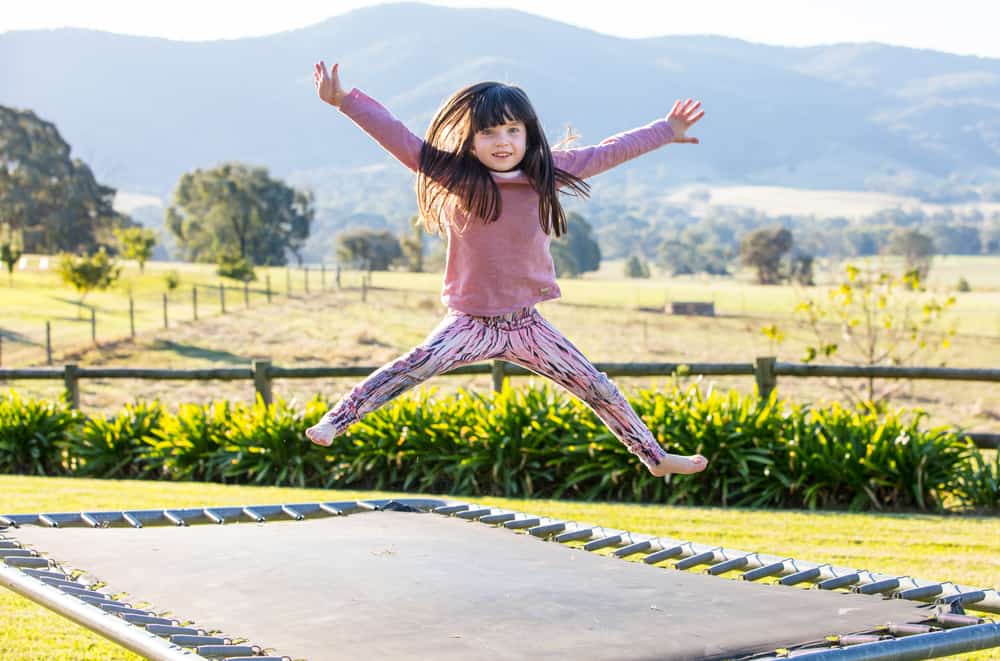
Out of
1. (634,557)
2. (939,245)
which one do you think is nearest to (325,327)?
(634,557)

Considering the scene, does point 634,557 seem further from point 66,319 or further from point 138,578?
point 66,319

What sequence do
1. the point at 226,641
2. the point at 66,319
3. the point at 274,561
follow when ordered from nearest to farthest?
the point at 226,641 < the point at 274,561 < the point at 66,319

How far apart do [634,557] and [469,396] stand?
3986 millimetres

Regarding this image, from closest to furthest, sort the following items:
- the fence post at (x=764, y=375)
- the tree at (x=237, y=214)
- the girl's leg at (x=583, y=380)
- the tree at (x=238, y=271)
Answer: the girl's leg at (x=583, y=380)
the fence post at (x=764, y=375)
the tree at (x=238, y=271)
the tree at (x=237, y=214)

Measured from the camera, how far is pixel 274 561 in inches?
170

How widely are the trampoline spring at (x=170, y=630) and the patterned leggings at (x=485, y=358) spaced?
762mm

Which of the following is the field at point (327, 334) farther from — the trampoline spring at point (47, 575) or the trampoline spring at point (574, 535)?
the trampoline spring at point (47, 575)

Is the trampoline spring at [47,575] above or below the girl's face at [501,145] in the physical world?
below

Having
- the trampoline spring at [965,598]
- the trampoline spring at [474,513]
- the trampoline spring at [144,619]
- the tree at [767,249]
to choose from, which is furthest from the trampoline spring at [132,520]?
the tree at [767,249]

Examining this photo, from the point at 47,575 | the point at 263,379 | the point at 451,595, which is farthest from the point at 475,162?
the point at 263,379

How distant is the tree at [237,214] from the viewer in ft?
262

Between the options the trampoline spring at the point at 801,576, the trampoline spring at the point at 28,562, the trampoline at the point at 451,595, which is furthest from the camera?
the trampoline spring at the point at 801,576

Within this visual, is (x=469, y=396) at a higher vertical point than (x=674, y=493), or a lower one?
higher

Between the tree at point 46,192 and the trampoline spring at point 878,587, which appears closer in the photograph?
the trampoline spring at point 878,587
